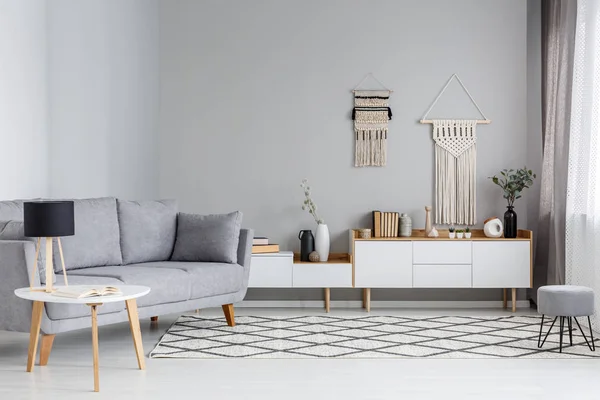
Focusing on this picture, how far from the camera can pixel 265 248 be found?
625 centimetres

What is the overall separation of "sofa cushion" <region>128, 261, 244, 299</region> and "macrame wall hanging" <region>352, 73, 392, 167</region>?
5.81ft

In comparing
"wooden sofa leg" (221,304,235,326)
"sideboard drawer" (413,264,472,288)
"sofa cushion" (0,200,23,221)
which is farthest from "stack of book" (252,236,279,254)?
"sofa cushion" (0,200,23,221)

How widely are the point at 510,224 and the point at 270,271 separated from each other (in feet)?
6.62

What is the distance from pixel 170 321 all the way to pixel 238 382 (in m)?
1.94

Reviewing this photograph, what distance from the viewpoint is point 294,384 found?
3803mm

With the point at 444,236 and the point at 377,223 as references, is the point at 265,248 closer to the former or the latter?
the point at 377,223

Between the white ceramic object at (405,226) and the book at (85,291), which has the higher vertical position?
the white ceramic object at (405,226)

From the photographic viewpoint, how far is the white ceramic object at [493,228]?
6.34 m

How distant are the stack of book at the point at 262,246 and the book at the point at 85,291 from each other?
2.32 m

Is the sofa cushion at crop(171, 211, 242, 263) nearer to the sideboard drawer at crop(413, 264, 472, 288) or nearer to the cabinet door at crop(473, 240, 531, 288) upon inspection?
the sideboard drawer at crop(413, 264, 472, 288)

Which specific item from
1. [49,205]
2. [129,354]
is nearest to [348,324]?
[129,354]

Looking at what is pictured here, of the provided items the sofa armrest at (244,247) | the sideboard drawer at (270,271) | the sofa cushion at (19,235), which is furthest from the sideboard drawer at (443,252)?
the sofa cushion at (19,235)

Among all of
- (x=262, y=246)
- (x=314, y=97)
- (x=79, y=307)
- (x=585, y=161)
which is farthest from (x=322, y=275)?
(x=79, y=307)

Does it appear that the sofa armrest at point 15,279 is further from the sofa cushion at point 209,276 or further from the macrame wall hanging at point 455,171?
the macrame wall hanging at point 455,171
